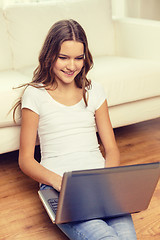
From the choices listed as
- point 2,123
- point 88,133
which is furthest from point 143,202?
point 2,123

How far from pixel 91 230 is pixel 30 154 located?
1.32 feet

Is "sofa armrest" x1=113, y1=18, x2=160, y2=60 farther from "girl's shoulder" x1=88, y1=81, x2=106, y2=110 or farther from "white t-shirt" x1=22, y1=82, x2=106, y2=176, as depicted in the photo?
"white t-shirt" x1=22, y1=82, x2=106, y2=176

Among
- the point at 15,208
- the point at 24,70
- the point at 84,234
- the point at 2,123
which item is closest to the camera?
the point at 84,234

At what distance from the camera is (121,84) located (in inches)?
78.5

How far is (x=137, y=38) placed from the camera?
2.45m

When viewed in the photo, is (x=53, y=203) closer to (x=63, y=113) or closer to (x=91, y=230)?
(x=91, y=230)

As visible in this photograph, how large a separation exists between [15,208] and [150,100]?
101cm

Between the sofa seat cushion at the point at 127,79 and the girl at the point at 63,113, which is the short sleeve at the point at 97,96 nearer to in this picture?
the girl at the point at 63,113

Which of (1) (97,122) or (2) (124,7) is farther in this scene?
(2) (124,7)

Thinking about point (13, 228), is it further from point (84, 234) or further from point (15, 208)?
point (84, 234)

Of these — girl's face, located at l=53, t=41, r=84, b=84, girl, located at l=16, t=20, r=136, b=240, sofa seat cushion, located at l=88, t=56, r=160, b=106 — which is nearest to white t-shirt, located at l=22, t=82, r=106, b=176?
girl, located at l=16, t=20, r=136, b=240

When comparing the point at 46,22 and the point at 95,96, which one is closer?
the point at 95,96

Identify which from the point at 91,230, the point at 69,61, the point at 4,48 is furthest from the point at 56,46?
the point at 4,48

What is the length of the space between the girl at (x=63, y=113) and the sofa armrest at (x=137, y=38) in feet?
2.92
